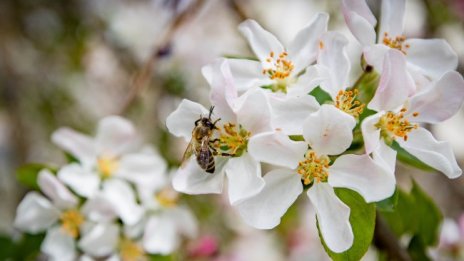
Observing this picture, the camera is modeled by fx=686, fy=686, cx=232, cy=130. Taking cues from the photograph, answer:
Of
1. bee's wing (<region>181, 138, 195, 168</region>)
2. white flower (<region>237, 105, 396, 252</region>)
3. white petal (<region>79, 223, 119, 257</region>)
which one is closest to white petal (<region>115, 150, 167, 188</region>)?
white petal (<region>79, 223, 119, 257</region>)

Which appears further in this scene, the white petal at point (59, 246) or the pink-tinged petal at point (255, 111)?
the white petal at point (59, 246)

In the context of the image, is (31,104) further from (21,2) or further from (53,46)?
(21,2)

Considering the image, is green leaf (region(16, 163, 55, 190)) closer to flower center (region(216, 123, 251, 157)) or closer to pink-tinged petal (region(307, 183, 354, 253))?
flower center (region(216, 123, 251, 157))

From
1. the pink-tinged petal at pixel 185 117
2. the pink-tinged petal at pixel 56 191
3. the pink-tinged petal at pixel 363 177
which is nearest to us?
the pink-tinged petal at pixel 363 177

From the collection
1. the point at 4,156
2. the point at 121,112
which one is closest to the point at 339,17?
the point at 121,112

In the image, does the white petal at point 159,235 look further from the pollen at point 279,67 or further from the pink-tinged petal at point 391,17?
the pink-tinged petal at point 391,17

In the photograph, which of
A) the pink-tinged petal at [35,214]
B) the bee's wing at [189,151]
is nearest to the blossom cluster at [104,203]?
the pink-tinged petal at [35,214]

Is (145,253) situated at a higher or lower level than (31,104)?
lower

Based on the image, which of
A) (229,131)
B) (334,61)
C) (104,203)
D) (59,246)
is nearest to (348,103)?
(334,61)
